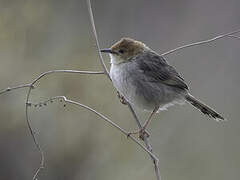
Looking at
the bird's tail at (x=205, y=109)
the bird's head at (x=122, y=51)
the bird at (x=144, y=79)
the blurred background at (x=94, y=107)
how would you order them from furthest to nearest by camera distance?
the blurred background at (x=94, y=107), the bird's tail at (x=205, y=109), the bird's head at (x=122, y=51), the bird at (x=144, y=79)

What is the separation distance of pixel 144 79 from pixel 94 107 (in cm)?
241

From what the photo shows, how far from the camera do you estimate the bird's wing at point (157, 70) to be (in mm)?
5542

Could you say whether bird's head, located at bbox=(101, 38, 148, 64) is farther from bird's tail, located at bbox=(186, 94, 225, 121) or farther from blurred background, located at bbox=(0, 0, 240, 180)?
blurred background, located at bbox=(0, 0, 240, 180)

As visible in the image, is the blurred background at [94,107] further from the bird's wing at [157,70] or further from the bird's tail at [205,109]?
the bird's wing at [157,70]

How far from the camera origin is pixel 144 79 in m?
5.46

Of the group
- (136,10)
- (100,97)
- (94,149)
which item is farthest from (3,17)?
(136,10)

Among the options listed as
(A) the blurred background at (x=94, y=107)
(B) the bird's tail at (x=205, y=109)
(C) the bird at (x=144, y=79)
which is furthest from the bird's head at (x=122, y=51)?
(A) the blurred background at (x=94, y=107)

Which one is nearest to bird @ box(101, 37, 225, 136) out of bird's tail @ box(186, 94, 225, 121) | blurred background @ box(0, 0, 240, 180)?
bird's tail @ box(186, 94, 225, 121)

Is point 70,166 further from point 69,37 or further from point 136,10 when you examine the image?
point 136,10

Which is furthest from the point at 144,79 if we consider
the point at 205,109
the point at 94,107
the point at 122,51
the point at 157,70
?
the point at 94,107

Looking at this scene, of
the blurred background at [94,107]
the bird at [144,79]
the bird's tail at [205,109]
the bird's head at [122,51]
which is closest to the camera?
the bird at [144,79]

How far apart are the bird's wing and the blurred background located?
198 cm

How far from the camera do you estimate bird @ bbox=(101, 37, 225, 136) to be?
5.35 m

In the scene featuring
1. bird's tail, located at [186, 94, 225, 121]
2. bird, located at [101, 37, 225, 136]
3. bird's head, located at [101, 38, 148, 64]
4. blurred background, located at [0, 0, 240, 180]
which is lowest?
blurred background, located at [0, 0, 240, 180]
